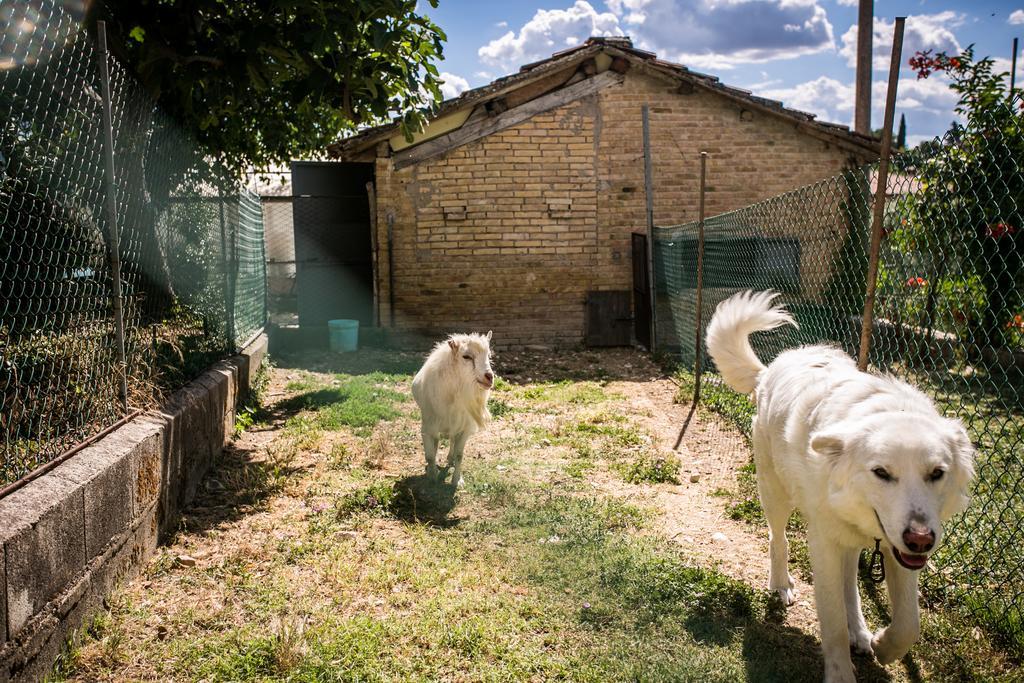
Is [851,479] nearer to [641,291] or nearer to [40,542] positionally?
[40,542]

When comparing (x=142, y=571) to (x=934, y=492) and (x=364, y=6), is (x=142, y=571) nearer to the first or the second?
(x=934, y=492)

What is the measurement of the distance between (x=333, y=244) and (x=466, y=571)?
418 inches

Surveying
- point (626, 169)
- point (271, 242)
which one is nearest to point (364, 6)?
point (626, 169)

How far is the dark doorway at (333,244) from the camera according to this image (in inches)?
552

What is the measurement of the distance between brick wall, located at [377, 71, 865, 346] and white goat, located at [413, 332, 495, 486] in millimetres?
7509

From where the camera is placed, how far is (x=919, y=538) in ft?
8.48

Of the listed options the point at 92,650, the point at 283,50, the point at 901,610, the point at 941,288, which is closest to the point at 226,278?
the point at 283,50

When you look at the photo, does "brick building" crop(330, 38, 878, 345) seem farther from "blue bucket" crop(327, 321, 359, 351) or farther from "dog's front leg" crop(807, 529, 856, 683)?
"dog's front leg" crop(807, 529, 856, 683)

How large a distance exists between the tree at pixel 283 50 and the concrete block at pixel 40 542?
4.18 metres

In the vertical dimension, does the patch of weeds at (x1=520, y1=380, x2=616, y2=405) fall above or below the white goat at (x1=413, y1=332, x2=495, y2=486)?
below

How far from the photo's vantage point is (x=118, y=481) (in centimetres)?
395

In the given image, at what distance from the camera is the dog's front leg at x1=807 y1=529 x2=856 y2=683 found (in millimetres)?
3160

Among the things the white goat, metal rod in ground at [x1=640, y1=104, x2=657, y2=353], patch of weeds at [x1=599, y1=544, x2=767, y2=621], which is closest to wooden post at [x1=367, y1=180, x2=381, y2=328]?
metal rod in ground at [x1=640, y1=104, x2=657, y2=353]

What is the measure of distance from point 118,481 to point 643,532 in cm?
316
